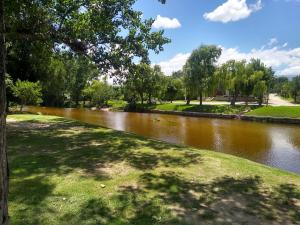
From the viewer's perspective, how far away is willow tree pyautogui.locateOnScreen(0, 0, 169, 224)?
13938mm

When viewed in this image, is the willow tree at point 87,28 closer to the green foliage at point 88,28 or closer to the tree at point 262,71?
the green foliage at point 88,28

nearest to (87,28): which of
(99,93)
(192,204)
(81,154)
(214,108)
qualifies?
(81,154)

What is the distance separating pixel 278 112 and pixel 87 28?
3527 centimetres

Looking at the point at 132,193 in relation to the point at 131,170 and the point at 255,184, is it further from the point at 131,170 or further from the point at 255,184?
the point at 255,184

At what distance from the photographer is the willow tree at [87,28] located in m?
13.9

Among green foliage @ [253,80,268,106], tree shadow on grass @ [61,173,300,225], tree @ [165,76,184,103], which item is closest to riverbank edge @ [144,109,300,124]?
green foliage @ [253,80,268,106]

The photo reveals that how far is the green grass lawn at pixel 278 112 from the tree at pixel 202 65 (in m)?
13.3

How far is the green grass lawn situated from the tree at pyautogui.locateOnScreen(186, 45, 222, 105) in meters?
13.3

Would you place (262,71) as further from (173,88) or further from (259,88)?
(173,88)

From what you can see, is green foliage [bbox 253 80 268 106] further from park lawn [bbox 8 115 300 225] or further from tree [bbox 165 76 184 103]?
park lawn [bbox 8 115 300 225]

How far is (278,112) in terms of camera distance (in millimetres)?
43719

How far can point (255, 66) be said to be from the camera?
62.9 m

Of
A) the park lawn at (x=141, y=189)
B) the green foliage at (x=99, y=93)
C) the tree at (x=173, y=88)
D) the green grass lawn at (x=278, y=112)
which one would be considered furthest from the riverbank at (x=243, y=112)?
the park lawn at (x=141, y=189)

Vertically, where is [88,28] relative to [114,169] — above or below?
above
